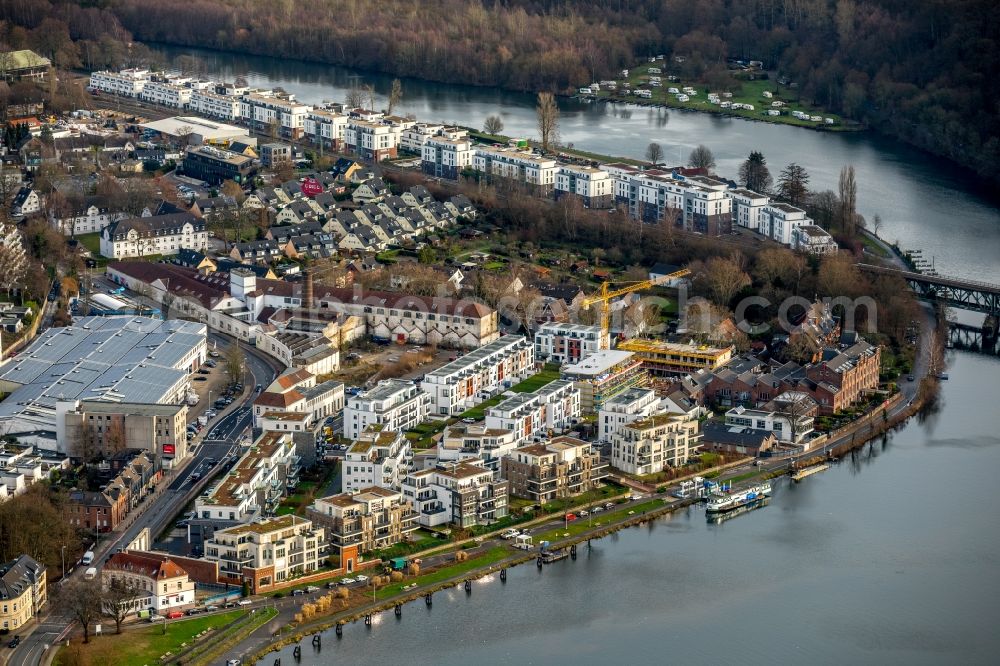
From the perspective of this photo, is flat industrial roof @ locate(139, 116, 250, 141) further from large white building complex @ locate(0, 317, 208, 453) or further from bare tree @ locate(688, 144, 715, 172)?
large white building complex @ locate(0, 317, 208, 453)

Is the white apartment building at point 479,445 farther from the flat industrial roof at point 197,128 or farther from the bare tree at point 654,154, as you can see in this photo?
the flat industrial roof at point 197,128

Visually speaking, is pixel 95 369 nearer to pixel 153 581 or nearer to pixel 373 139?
pixel 153 581

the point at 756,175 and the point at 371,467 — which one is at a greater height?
the point at 756,175

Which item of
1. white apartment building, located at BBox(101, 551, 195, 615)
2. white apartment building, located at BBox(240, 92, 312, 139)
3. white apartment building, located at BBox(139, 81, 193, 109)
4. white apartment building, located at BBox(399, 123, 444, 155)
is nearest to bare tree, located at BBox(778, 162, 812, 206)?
white apartment building, located at BBox(399, 123, 444, 155)

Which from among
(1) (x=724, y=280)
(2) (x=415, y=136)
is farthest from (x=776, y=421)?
(2) (x=415, y=136)

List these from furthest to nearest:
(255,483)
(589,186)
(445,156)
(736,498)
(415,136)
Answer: (415,136) < (445,156) < (589,186) < (736,498) < (255,483)

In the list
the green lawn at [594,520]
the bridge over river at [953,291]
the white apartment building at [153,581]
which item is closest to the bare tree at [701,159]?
the bridge over river at [953,291]

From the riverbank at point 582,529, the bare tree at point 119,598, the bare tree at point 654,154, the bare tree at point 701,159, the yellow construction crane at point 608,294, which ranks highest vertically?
the bare tree at point 701,159
